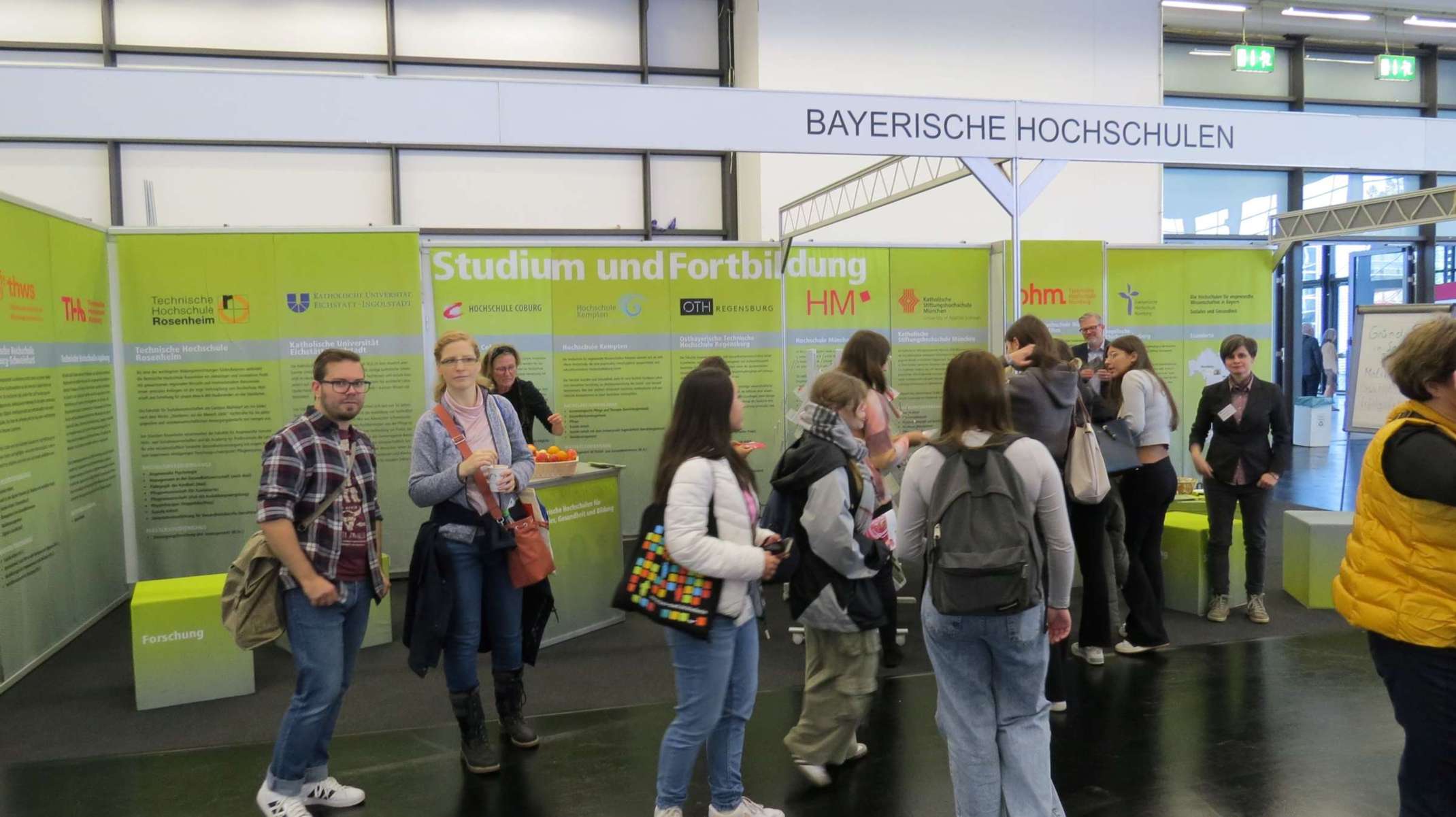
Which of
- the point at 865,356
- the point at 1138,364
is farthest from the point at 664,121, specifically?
the point at 1138,364

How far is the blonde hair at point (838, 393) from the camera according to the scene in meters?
2.74

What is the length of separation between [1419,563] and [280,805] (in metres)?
2.86

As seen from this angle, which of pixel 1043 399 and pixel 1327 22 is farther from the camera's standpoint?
pixel 1327 22

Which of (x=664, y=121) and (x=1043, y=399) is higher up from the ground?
(x=664, y=121)

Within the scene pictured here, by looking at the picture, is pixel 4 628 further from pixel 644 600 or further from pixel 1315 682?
pixel 1315 682

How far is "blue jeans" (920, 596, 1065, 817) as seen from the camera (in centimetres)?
225

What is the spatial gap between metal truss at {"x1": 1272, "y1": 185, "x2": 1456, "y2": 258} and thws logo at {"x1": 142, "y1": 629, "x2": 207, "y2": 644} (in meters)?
8.17

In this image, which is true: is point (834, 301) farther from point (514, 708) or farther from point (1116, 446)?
point (514, 708)

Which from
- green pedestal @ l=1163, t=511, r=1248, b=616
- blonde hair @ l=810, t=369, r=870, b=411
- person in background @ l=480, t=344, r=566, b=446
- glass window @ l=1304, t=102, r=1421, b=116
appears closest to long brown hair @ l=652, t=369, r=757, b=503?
blonde hair @ l=810, t=369, r=870, b=411

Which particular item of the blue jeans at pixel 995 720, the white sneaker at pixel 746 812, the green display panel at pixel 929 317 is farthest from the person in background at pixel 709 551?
the green display panel at pixel 929 317

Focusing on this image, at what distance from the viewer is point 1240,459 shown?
4.41 meters

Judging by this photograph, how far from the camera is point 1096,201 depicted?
10172mm

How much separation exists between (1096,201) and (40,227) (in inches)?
364

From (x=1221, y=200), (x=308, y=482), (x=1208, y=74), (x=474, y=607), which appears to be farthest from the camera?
(x=1221, y=200)
